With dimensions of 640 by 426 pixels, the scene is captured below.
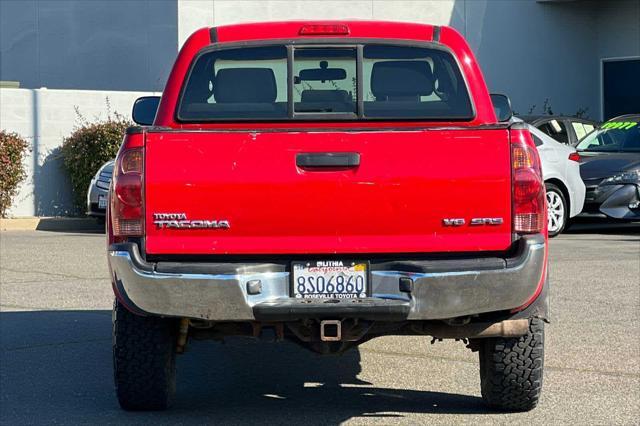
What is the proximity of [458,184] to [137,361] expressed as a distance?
5.96 feet

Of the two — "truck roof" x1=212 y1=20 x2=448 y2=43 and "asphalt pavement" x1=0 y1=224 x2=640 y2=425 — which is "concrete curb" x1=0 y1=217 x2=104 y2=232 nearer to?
"asphalt pavement" x1=0 y1=224 x2=640 y2=425

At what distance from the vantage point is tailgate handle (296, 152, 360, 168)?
5605 millimetres

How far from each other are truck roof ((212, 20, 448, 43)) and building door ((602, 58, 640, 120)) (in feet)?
68.9

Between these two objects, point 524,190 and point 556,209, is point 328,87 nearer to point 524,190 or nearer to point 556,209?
point 524,190

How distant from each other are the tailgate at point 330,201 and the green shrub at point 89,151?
43.4 feet

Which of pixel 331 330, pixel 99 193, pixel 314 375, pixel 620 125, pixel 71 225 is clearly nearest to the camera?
pixel 331 330

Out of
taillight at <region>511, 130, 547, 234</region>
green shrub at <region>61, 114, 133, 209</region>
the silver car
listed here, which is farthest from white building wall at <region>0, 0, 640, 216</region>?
taillight at <region>511, 130, 547, 234</region>

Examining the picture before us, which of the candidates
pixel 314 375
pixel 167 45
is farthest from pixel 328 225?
pixel 167 45

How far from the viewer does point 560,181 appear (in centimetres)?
1590

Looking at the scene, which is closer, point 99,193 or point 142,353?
point 142,353

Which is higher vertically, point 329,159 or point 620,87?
point 620,87

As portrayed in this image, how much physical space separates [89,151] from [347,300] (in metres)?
13.7

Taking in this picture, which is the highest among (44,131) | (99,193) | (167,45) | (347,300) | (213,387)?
(167,45)

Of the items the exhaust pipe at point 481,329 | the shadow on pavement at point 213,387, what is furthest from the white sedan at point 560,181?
the exhaust pipe at point 481,329
